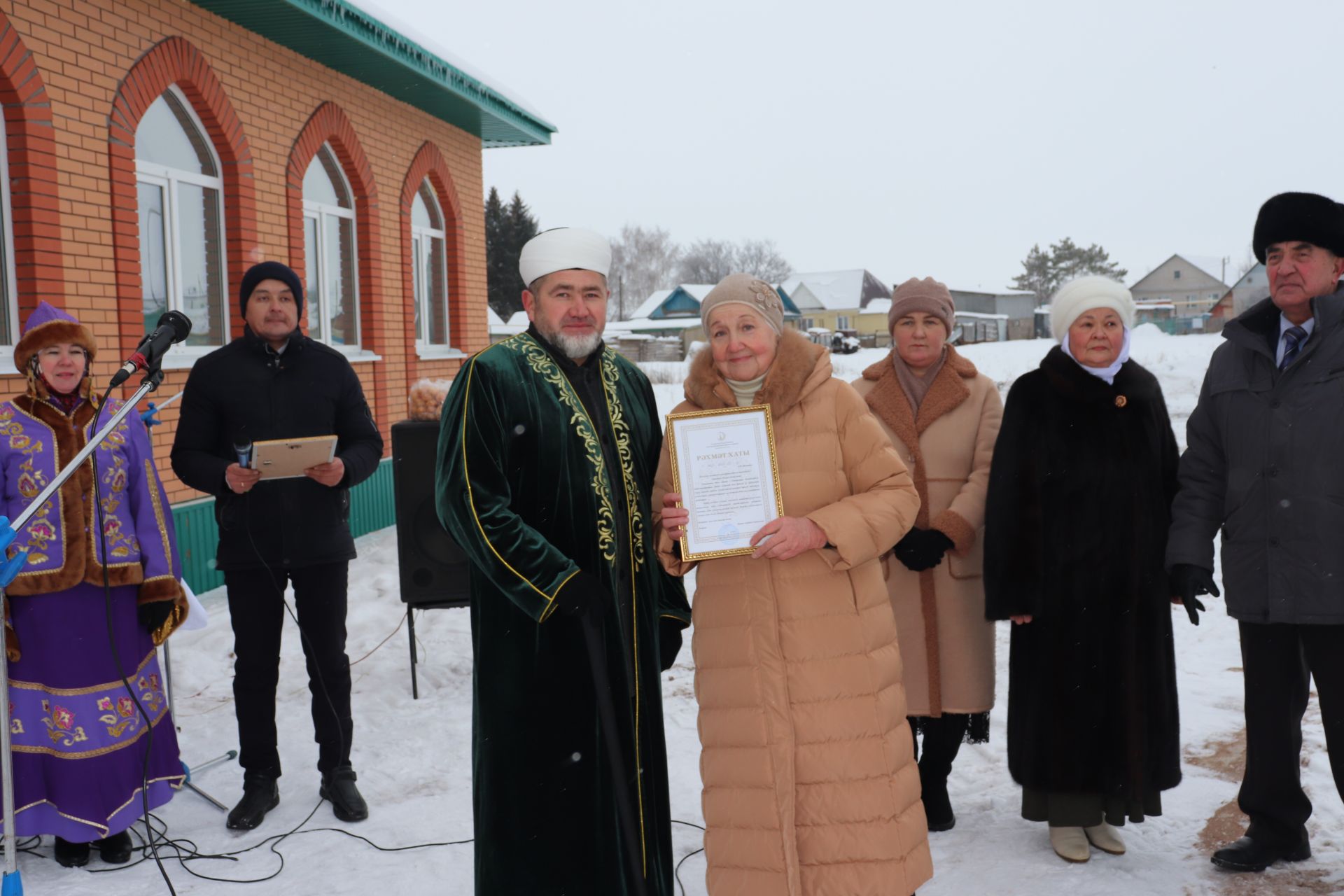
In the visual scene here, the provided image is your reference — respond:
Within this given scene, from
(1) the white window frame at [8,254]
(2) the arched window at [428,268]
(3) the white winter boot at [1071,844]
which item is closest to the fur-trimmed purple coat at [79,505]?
(1) the white window frame at [8,254]

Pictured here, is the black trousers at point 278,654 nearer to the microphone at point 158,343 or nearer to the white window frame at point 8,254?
the microphone at point 158,343

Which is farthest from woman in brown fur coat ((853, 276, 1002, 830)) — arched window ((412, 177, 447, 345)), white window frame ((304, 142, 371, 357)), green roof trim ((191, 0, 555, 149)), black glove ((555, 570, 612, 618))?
arched window ((412, 177, 447, 345))

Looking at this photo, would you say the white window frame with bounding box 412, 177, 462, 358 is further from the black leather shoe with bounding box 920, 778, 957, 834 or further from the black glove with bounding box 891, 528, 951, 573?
the black leather shoe with bounding box 920, 778, 957, 834

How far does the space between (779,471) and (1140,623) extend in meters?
1.52

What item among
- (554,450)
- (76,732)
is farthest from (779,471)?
(76,732)

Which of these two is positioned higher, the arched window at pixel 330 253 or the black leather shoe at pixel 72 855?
the arched window at pixel 330 253

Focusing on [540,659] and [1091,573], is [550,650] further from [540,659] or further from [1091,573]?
[1091,573]

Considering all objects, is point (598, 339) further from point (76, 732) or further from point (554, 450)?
point (76, 732)

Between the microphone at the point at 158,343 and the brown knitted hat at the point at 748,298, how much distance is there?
1.57 metres

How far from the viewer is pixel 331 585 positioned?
14.0 feet

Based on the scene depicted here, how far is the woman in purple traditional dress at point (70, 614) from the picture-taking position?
12.4 ft

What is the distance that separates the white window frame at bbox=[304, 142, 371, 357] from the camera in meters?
9.66

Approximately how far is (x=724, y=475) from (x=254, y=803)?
8.48 ft

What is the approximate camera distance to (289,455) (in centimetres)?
391
